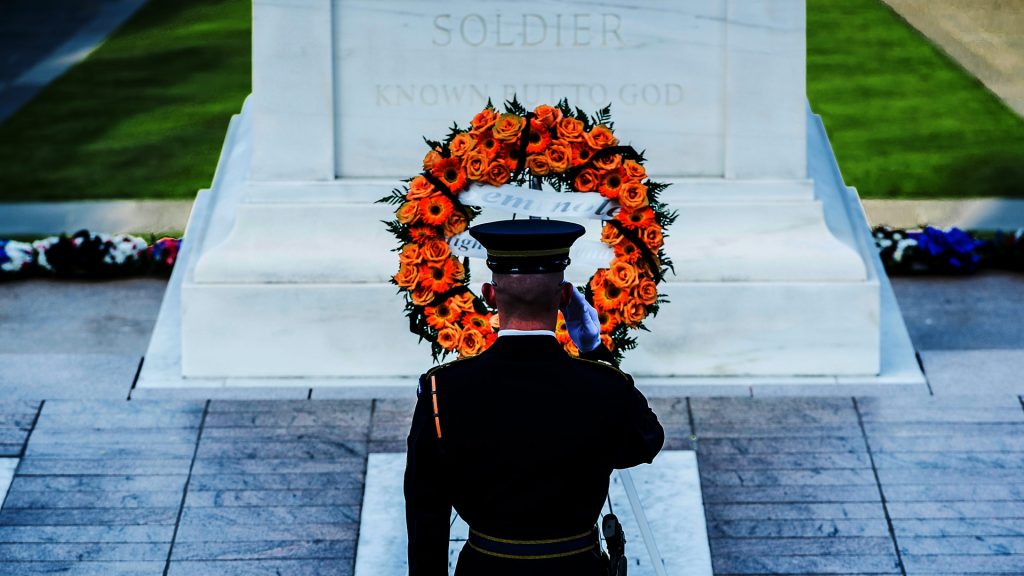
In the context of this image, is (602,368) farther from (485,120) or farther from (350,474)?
(350,474)

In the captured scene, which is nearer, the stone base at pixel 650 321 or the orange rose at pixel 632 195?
the orange rose at pixel 632 195

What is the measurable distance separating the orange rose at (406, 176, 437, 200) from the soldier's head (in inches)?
61.5

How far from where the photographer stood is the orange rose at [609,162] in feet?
20.7

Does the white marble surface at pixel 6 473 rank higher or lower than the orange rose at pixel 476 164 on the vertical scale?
lower

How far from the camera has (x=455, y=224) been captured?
6.54 m

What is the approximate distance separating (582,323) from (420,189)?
1229 mm

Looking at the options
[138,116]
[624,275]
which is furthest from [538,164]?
[138,116]

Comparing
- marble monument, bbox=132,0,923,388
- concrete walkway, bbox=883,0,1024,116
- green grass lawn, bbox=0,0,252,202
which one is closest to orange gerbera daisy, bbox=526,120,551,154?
Result: marble monument, bbox=132,0,923,388

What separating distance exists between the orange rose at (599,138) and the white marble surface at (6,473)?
297 cm

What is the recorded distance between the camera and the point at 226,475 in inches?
292

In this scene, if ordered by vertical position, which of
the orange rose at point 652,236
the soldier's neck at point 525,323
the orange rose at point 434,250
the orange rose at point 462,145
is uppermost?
the orange rose at point 462,145

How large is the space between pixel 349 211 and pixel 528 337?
379cm

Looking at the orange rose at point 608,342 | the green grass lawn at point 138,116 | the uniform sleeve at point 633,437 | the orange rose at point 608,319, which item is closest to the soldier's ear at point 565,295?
the uniform sleeve at point 633,437

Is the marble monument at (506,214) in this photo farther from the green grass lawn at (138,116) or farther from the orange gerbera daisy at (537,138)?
the green grass lawn at (138,116)
